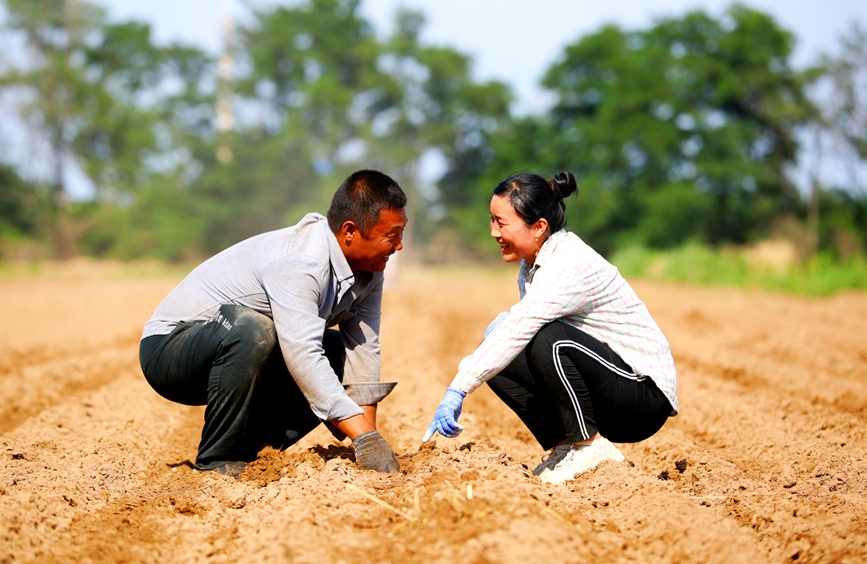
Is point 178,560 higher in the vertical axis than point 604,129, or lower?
lower

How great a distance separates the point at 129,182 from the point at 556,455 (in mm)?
32971

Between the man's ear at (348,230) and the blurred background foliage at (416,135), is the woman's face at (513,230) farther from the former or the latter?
the blurred background foliage at (416,135)

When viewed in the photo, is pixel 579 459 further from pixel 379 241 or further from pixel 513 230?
pixel 379 241

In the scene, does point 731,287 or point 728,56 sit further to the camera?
point 728,56

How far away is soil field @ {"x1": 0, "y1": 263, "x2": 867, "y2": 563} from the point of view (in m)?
2.88

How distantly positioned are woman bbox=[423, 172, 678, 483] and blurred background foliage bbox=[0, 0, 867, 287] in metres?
16.2

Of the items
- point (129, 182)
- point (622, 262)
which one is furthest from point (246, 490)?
point (129, 182)

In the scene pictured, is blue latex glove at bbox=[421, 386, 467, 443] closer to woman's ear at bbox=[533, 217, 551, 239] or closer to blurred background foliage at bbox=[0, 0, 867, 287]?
woman's ear at bbox=[533, 217, 551, 239]

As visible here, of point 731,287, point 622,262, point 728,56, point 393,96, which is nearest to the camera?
point 731,287

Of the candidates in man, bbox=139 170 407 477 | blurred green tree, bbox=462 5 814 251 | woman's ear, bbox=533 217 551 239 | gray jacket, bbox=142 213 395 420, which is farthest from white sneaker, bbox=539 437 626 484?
blurred green tree, bbox=462 5 814 251

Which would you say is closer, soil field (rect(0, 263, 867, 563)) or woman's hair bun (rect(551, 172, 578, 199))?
soil field (rect(0, 263, 867, 563))

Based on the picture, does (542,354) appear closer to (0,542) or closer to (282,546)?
(282,546)

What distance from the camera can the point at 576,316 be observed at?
3.78 m

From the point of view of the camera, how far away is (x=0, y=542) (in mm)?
2893
